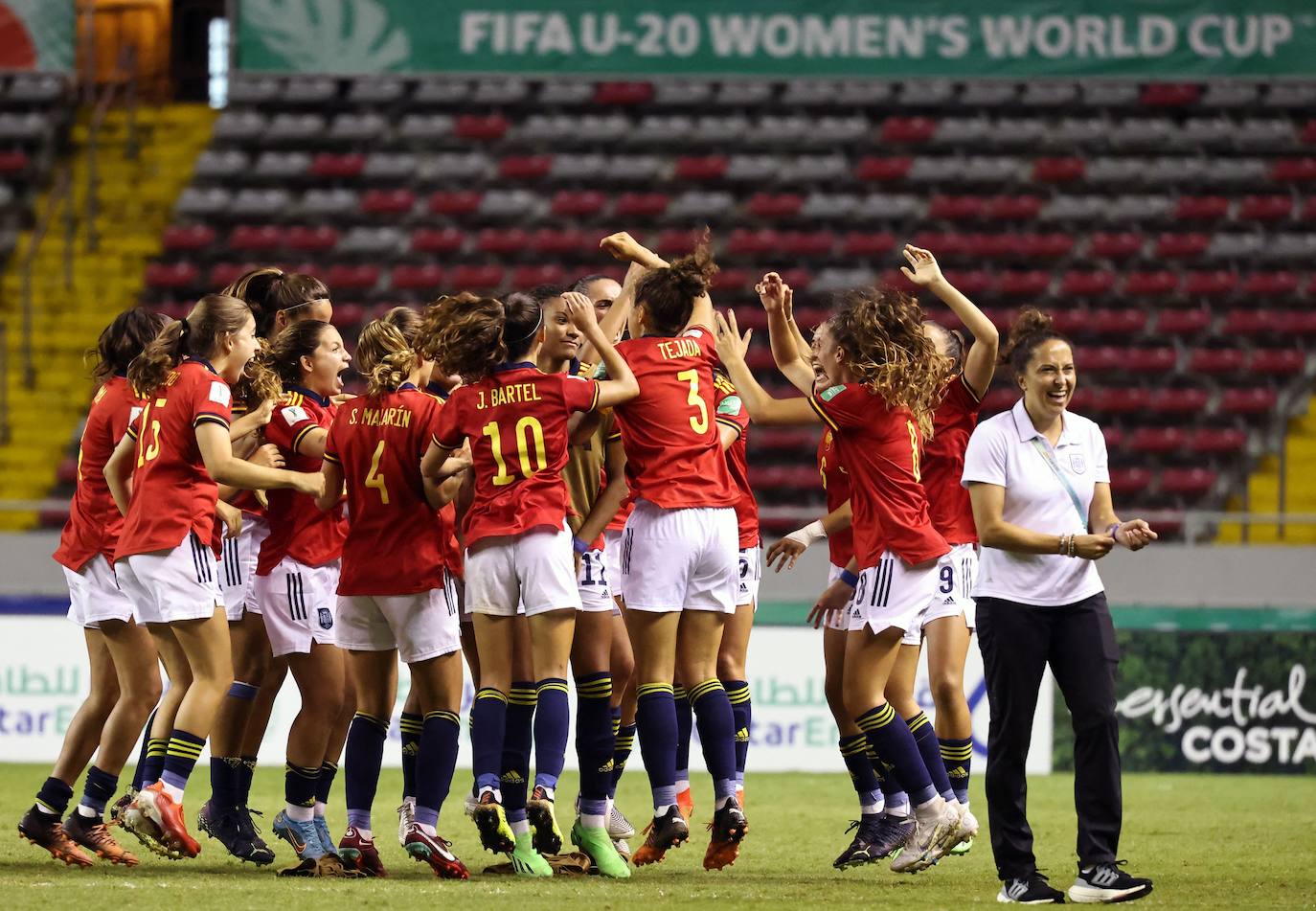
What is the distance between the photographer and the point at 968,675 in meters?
11.0

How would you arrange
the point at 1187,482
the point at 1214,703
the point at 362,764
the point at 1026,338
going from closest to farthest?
the point at 1026,338 → the point at 362,764 → the point at 1214,703 → the point at 1187,482

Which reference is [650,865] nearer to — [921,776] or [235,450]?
[921,776]

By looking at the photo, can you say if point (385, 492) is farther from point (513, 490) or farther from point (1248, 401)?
point (1248, 401)

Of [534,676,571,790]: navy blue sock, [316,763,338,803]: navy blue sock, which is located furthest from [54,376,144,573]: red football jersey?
[534,676,571,790]: navy blue sock

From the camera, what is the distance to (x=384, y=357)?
623 centimetres

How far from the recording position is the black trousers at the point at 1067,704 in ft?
18.1

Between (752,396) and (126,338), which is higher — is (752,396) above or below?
below

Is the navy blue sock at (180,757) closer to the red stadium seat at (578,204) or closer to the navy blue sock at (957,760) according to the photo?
the navy blue sock at (957,760)

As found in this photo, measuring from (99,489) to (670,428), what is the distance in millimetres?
2223

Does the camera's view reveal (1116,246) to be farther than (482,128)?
No

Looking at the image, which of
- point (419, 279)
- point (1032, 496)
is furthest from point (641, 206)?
point (1032, 496)

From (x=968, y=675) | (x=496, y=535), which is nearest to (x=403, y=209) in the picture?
(x=968, y=675)

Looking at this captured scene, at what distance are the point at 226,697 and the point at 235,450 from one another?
0.97 meters

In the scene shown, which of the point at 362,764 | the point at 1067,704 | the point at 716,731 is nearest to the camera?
the point at 1067,704
